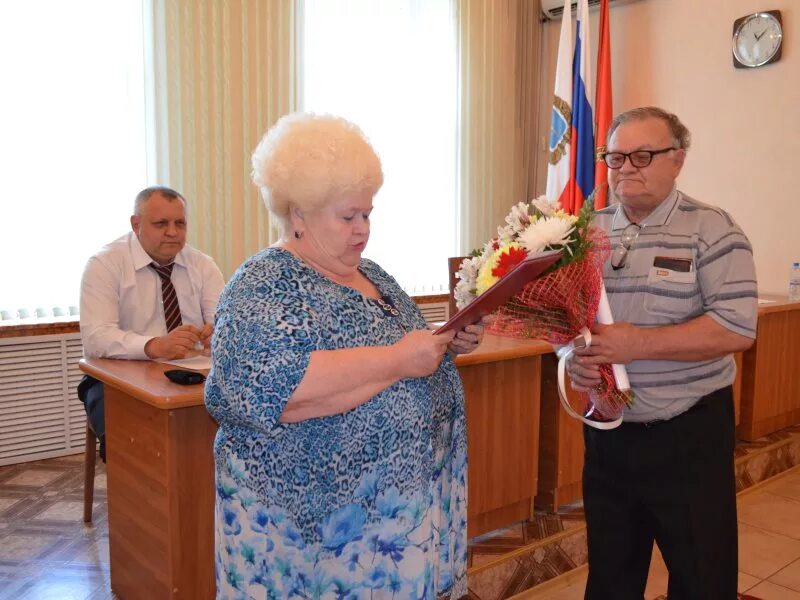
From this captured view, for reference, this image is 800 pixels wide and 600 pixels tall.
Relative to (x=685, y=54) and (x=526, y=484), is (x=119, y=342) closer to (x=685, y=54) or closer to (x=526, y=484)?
(x=526, y=484)

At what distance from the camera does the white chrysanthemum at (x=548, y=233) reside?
1.47m

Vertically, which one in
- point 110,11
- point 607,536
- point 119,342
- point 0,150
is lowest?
point 607,536

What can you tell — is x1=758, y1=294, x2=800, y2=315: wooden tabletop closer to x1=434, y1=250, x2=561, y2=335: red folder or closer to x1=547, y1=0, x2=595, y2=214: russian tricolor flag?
x1=547, y1=0, x2=595, y2=214: russian tricolor flag

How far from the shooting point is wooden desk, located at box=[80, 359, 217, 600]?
2.13 meters

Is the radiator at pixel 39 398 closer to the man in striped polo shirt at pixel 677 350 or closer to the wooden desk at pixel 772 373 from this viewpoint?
the man in striped polo shirt at pixel 677 350

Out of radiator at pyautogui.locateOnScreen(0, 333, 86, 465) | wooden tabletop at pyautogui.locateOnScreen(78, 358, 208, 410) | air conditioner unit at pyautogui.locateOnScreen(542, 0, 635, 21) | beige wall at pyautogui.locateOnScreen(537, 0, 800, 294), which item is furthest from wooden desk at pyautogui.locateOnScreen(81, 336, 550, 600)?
air conditioner unit at pyautogui.locateOnScreen(542, 0, 635, 21)

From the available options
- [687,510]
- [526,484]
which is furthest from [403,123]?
[687,510]

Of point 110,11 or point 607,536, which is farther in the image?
point 110,11

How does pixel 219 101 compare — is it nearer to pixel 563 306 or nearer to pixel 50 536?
pixel 50 536

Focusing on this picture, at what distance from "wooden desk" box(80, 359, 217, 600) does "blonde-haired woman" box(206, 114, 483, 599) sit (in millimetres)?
750

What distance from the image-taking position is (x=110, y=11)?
13.5ft

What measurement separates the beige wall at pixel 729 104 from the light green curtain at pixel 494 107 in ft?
2.83

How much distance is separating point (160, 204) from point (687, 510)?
223 centimetres

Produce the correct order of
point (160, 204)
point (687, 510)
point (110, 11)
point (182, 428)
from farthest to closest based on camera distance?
1. point (110, 11)
2. point (160, 204)
3. point (182, 428)
4. point (687, 510)
